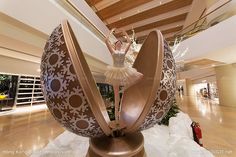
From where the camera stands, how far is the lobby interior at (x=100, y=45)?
6.72 ft

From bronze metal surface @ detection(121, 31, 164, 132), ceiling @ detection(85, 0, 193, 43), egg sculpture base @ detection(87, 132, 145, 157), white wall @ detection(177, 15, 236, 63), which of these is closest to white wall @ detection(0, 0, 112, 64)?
bronze metal surface @ detection(121, 31, 164, 132)

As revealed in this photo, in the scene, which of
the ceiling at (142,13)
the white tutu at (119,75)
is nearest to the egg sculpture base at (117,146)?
the white tutu at (119,75)

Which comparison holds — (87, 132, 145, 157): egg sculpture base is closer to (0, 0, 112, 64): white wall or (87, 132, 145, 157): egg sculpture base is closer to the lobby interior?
the lobby interior

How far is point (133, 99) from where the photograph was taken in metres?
0.75

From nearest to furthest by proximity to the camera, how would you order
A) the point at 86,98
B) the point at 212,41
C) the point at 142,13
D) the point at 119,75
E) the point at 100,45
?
1. the point at 86,98
2. the point at 119,75
3. the point at 212,41
4. the point at 100,45
5. the point at 142,13

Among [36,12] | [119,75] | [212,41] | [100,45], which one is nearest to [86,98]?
[119,75]

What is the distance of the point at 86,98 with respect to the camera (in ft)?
1.59

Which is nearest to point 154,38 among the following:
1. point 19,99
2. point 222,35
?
point 222,35

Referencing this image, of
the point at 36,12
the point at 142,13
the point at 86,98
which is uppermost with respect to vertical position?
the point at 142,13

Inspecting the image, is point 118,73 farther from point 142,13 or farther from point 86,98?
point 142,13

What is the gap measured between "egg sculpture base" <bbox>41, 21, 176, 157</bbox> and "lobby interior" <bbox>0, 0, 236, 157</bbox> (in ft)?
0.64

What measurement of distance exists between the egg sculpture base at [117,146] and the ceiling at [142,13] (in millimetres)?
4276

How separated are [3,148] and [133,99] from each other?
2.74 meters

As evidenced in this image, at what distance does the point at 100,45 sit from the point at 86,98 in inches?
151
